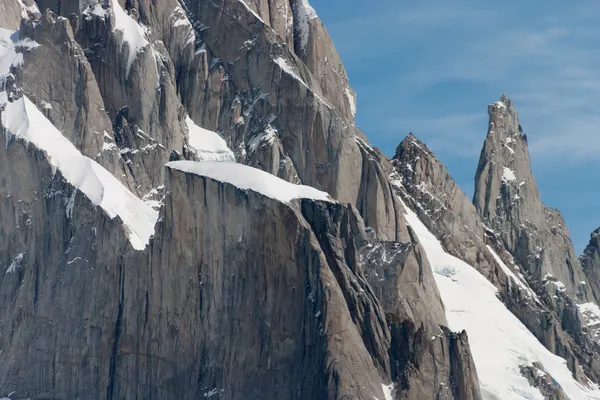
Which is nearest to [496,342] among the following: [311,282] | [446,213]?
[446,213]

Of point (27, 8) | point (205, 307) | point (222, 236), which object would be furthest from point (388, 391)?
point (27, 8)

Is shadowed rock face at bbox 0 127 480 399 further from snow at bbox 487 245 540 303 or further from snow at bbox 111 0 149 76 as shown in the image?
snow at bbox 487 245 540 303

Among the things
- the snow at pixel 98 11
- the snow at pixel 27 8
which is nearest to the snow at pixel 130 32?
the snow at pixel 98 11

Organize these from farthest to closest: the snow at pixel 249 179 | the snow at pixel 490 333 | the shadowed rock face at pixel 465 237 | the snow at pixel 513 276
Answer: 1. the snow at pixel 513 276
2. the shadowed rock face at pixel 465 237
3. the snow at pixel 490 333
4. the snow at pixel 249 179

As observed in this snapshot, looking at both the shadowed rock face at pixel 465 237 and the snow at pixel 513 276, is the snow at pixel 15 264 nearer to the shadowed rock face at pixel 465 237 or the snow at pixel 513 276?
the shadowed rock face at pixel 465 237

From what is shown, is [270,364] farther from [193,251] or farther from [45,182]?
[45,182]

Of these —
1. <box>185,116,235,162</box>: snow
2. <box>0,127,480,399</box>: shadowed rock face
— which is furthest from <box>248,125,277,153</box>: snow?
<box>0,127,480,399</box>: shadowed rock face
